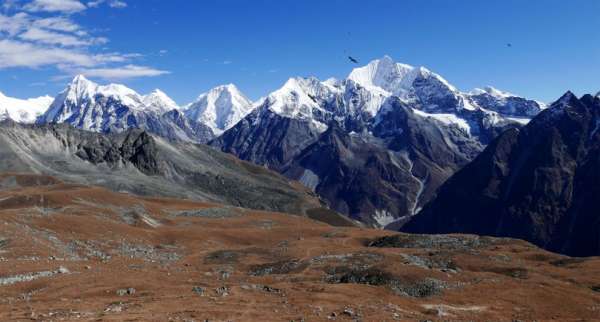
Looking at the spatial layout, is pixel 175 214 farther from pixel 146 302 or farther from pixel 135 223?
pixel 146 302

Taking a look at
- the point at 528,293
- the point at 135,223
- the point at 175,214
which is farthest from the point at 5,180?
the point at 528,293

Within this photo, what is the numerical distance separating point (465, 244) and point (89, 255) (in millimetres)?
63216

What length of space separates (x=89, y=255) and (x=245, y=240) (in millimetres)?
44500

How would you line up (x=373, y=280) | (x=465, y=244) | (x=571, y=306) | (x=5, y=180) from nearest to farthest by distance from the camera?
(x=571, y=306), (x=373, y=280), (x=465, y=244), (x=5, y=180)

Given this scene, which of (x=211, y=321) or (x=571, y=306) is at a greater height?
(x=211, y=321)

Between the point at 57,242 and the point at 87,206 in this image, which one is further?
the point at 87,206

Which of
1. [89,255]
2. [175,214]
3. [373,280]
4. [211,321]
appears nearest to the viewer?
[211,321]

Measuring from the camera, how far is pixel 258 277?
66.8m

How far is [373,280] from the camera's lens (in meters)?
65.2

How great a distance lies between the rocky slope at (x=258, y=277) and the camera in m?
45.5

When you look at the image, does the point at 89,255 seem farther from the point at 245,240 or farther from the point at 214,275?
the point at 245,240

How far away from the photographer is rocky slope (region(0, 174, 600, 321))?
45.5 m

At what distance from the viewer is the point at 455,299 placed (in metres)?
59.0

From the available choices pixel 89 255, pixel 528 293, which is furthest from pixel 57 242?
pixel 528 293
